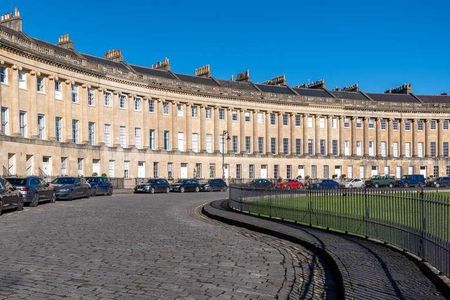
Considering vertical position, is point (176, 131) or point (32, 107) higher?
point (32, 107)

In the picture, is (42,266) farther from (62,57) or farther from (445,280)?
(62,57)

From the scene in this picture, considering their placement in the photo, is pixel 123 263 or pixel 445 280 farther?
pixel 123 263

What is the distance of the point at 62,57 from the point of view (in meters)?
58.3

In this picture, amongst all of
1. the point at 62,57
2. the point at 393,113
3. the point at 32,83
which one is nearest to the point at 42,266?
the point at 32,83

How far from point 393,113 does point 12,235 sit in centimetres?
8687

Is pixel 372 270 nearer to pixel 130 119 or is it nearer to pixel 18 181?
pixel 18 181

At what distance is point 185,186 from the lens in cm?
6200

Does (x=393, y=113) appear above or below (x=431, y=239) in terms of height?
above

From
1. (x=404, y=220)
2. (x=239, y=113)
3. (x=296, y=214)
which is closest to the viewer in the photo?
(x=404, y=220)

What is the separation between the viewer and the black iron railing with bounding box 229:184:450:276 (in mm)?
10875

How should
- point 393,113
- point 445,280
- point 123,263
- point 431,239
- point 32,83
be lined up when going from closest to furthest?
point 445,280 → point 431,239 → point 123,263 → point 32,83 → point 393,113

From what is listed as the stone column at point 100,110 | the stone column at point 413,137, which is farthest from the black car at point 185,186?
the stone column at point 413,137

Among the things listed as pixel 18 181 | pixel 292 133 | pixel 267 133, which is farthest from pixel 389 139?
pixel 18 181

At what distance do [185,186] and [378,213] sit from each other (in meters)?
47.0
